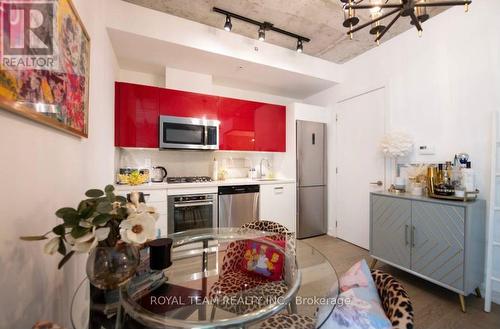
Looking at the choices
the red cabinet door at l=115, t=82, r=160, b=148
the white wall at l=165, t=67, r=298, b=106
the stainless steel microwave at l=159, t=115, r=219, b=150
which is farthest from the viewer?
the white wall at l=165, t=67, r=298, b=106

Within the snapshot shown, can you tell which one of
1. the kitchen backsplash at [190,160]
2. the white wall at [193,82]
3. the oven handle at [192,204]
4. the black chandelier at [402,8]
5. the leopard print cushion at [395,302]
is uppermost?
the white wall at [193,82]

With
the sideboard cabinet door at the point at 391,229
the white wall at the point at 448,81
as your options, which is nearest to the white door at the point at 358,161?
the white wall at the point at 448,81

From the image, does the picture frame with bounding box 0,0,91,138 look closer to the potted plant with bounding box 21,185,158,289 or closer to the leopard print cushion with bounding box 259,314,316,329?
the potted plant with bounding box 21,185,158,289

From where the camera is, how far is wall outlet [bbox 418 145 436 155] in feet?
7.38

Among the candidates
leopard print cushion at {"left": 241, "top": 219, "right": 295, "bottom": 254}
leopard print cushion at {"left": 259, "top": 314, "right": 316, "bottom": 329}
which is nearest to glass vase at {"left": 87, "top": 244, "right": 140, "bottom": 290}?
leopard print cushion at {"left": 259, "top": 314, "right": 316, "bottom": 329}

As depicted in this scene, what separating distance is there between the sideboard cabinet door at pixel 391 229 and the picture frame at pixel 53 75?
2.72 metres

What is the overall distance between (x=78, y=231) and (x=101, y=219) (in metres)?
0.07

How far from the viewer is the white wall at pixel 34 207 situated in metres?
0.63

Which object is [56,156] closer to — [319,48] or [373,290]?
[373,290]

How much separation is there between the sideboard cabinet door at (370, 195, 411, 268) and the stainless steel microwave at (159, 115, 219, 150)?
2140 mm

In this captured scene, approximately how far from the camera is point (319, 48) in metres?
2.92

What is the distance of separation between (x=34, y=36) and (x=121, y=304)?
3.47 feet

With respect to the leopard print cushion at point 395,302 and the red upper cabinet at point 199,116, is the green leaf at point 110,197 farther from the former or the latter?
the red upper cabinet at point 199,116

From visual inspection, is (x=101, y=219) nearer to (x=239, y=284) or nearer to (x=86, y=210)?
(x=86, y=210)
